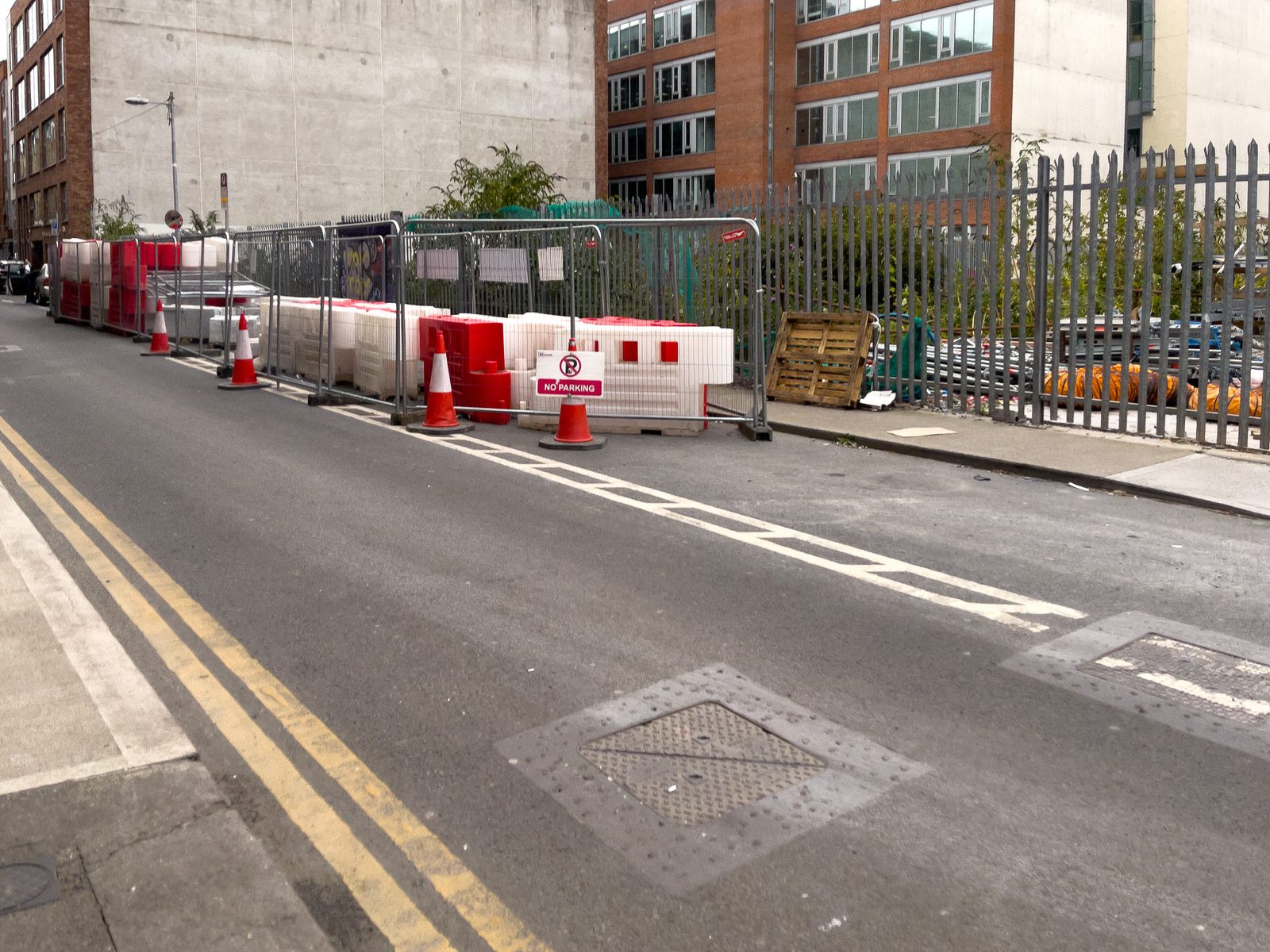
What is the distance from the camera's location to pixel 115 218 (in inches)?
1935

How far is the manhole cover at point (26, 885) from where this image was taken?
346 centimetres

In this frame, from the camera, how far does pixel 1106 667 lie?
5418 millimetres

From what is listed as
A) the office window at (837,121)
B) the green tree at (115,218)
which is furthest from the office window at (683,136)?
the green tree at (115,218)

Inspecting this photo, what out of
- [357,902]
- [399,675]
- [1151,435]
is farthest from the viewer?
[1151,435]

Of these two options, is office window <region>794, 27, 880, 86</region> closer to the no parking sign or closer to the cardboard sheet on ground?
the cardboard sheet on ground

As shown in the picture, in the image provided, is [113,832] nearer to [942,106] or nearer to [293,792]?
[293,792]

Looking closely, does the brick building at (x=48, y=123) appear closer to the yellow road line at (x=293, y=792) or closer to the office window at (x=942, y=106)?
the office window at (x=942, y=106)

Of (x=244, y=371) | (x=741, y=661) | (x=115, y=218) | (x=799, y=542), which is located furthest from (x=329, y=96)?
(x=741, y=661)

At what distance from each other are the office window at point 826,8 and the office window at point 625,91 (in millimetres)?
13642

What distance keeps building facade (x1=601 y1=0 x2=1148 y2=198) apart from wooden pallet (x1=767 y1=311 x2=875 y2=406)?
113 ft

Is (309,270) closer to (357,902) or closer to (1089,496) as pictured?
(1089,496)

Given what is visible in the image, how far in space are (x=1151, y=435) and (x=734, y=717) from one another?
8662mm

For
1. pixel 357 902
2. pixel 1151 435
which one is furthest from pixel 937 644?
pixel 1151 435

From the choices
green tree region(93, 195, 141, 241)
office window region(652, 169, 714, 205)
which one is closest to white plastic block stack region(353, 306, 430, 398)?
green tree region(93, 195, 141, 241)
